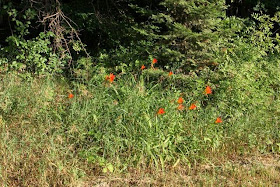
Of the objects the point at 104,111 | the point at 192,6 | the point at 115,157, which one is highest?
the point at 192,6

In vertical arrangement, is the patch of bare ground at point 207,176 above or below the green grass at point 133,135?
below

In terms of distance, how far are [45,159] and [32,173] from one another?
0.19 m

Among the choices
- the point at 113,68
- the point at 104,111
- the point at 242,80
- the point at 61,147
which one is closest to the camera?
the point at 61,147

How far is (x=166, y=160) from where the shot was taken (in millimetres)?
4125

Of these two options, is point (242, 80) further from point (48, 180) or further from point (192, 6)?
point (48, 180)

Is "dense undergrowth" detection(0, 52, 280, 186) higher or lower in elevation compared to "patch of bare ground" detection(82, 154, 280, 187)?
higher

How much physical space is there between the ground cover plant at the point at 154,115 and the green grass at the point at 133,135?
1 cm

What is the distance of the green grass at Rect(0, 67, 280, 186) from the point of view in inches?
150

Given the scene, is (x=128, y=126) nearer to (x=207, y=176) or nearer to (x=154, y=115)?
(x=154, y=115)

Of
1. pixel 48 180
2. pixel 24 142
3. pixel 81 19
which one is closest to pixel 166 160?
pixel 48 180

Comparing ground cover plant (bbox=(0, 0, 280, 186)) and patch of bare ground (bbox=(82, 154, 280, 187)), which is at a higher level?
ground cover plant (bbox=(0, 0, 280, 186))

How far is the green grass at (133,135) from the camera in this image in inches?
150

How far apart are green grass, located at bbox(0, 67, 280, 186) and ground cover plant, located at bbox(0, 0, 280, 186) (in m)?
0.01

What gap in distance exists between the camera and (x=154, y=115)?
4.44 metres
